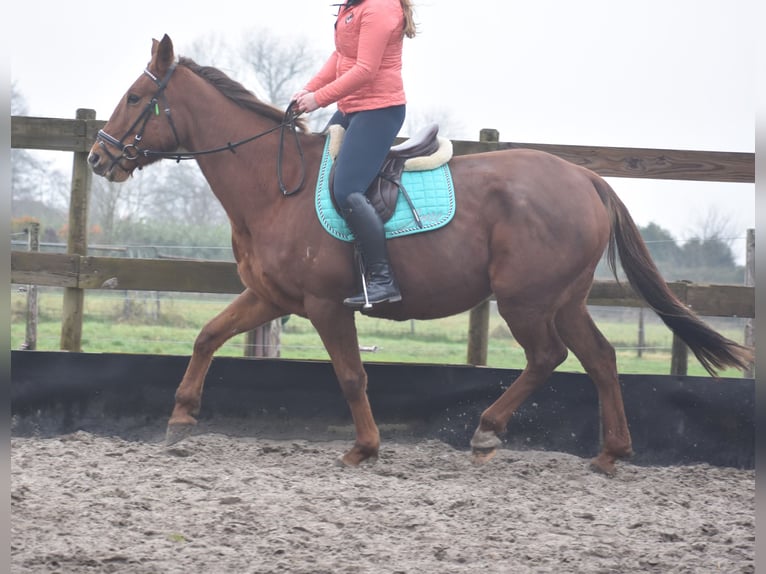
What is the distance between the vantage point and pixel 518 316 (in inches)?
199

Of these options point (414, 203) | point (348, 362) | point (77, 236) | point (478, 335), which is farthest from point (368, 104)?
point (77, 236)

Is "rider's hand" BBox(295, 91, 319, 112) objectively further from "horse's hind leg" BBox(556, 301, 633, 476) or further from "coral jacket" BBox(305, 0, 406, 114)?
"horse's hind leg" BBox(556, 301, 633, 476)

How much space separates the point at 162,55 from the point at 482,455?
118 inches

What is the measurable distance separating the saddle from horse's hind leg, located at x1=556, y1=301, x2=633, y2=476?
1128mm

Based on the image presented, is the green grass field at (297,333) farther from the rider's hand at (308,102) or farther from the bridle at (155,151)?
the rider's hand at (308,102)

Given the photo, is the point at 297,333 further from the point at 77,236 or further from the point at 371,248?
the point at 371,248

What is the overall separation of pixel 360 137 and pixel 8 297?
3.73 meters

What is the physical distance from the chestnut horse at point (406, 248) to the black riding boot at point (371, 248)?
0.47ft

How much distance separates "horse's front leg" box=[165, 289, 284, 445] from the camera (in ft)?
17.3

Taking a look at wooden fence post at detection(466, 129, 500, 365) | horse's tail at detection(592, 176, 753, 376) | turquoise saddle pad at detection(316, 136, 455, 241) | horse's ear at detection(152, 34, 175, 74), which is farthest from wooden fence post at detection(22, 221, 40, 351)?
horse's tail at detection(592, 176, 753, 376)

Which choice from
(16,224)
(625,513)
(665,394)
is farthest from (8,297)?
(16,224)

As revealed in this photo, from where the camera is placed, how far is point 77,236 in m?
6.14

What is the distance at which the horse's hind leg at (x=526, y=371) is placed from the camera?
509 cm

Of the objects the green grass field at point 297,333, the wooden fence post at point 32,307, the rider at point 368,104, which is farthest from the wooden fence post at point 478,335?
the green grass field at point 297,333
